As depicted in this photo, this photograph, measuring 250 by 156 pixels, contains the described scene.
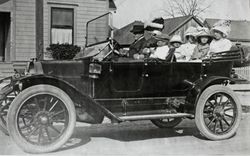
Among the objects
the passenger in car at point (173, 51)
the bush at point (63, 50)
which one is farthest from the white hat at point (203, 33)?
the bush at point (63, 50)

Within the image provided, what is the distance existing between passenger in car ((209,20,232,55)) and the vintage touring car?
454 millimetres

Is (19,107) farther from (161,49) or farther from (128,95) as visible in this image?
(161,49)

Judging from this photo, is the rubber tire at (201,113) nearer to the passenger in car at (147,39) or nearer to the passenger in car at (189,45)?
the passenger in car at (147,39)

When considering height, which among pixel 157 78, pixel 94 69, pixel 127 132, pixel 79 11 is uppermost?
pixel 79 11

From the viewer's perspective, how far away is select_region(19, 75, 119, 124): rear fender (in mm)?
3929

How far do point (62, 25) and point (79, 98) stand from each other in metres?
9.90

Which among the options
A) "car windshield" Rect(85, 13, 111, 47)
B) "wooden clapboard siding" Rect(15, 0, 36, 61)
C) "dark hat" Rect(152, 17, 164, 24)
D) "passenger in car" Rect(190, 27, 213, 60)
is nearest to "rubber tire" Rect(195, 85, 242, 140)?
"passenger in car" Rect(190, 27, 213, 60)

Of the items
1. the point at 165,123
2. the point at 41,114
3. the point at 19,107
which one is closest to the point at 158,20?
the point at 165,123

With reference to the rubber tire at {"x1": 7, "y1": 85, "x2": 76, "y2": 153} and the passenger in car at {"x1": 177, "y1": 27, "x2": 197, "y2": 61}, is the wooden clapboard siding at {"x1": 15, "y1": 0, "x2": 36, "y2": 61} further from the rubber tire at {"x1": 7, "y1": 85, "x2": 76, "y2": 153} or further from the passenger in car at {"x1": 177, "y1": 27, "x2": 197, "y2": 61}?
the rubber tire at {"x1": 7, "y1": 85, "x2": 76, "y2": 153}

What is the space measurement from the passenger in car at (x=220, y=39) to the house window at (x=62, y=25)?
28.9ft

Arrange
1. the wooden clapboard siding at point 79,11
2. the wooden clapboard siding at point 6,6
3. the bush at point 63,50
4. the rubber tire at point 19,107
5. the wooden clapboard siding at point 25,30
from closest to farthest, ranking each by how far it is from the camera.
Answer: the rubber tire at point 19,107 → the wooden clapboard siding at point 25,30 → the wooden clapboard siding at point 6,6 → the bush at point 63,50 → the wooden clapboard siding at point 79,11

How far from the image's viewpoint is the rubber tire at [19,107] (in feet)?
12.2

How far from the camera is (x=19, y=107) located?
3.76 meters

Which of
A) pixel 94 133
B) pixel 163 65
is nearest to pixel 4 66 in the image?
pixel 94 133
